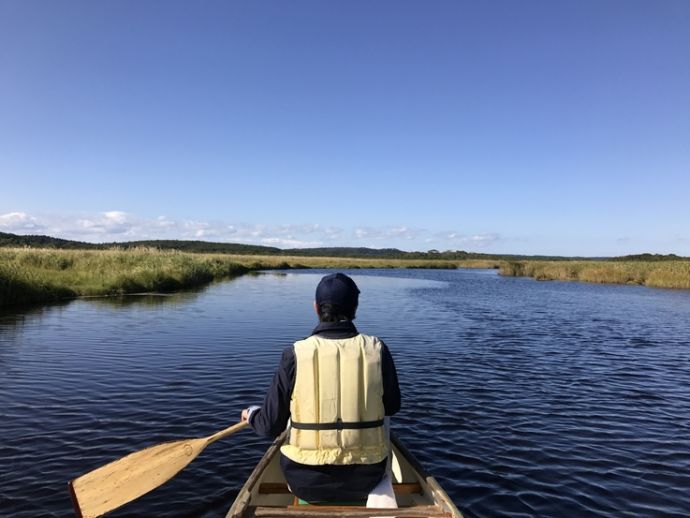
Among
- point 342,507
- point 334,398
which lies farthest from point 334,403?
point 342,507

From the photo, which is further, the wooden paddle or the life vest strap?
the wooden paddle

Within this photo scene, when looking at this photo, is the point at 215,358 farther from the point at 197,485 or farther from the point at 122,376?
the point at 197,485

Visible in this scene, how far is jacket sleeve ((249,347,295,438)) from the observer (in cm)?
421

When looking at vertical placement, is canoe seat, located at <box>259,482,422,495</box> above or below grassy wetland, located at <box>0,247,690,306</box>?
below

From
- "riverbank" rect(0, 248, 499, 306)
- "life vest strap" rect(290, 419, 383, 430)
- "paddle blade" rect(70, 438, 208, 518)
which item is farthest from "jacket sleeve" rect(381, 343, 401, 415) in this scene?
"riverbank" rect(0, 248, 499, 306)

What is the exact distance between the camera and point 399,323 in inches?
891

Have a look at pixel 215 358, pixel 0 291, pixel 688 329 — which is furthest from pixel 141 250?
pixel 688 329

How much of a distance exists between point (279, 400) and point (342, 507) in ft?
3.35

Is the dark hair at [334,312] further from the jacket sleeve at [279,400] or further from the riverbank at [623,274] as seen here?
the riverbank at [623,274]

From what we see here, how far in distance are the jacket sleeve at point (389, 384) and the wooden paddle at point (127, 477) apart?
1.81 m

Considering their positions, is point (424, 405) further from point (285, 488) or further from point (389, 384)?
point (389, 384)

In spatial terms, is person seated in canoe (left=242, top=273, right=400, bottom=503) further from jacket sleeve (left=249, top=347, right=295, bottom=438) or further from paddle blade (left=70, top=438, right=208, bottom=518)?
paddle blade (left=70, top=438, right=208, bottom=518)

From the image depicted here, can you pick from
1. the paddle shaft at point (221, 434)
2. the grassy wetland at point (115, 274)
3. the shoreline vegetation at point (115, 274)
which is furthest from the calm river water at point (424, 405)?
the grassy wetland at point (115, 274)

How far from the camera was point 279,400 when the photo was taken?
14.1ft
